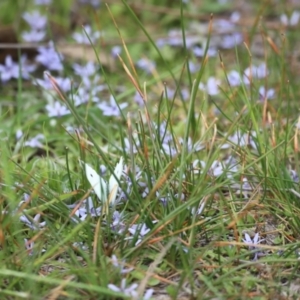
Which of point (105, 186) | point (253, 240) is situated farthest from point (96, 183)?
point (253, 240)

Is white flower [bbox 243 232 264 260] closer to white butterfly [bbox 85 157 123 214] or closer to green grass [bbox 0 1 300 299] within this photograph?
green grass [bbox 0 1 300 299]

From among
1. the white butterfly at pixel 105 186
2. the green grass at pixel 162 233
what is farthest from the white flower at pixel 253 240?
the white butterfly at pixel 105 186

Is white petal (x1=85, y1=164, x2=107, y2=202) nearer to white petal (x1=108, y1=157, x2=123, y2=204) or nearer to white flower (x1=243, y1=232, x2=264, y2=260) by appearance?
white petal (x1=108, y1=157, x2=123, y2=204)

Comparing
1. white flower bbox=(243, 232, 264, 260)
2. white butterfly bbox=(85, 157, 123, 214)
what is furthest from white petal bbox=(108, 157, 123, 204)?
white flower bbox=(243, 232, 264, 260)

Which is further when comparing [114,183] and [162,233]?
[114,183]

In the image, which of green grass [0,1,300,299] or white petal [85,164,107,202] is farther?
white petal [85,164,107,202]

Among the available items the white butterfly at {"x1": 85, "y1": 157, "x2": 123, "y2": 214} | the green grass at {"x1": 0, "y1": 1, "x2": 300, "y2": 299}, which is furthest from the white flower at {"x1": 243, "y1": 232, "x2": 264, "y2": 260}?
the white butterfly at {"x1": 85, "y1": 157, "x2": 123, "y2": 214}

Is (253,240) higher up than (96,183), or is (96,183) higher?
(96,183)

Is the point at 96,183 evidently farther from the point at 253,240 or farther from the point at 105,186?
the point at 253,240

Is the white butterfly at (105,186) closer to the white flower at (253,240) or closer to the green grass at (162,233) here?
the green grass at (162,233)

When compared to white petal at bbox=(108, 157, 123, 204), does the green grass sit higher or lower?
lower
